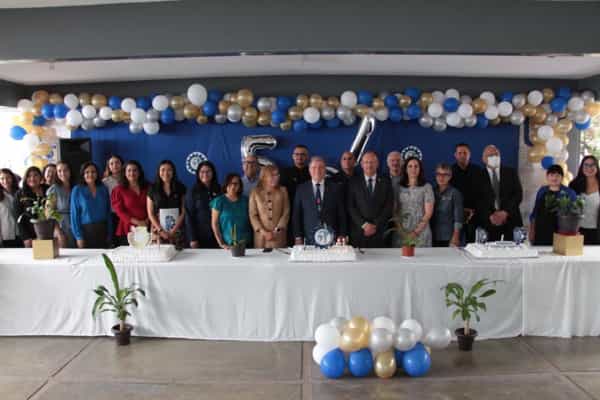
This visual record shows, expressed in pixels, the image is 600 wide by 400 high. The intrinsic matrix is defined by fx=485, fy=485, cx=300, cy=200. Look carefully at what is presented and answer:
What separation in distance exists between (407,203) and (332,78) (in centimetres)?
A: 259

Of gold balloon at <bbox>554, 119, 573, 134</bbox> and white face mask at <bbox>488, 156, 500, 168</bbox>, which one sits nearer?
white face mask at <bbox>488, 156, 500, 168</bbox>

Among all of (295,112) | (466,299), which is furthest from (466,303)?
(295,112)

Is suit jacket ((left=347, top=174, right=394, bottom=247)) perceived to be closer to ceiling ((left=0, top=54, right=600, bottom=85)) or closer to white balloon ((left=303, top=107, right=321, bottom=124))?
ceiling ((left=0, top=54, right=600, bottom=85))

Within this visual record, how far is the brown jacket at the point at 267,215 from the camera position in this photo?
3.76 meters

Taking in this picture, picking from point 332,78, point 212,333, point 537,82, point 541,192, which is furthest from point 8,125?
point 537,82

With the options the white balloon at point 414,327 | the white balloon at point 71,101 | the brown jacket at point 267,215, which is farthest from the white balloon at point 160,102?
the white balloon at point 414,327

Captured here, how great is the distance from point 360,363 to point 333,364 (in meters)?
0.15

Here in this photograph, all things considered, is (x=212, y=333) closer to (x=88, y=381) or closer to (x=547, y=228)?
(x=88, y=381)

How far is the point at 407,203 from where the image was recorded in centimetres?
383

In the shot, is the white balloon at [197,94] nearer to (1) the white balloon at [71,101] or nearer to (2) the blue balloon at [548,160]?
(1) the white balloon at [71,101]

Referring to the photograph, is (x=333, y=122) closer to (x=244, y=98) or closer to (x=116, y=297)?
(x=244, y=98)

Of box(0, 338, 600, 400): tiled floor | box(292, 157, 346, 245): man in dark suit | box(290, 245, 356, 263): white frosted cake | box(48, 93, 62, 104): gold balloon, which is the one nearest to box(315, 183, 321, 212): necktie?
box(292, 157, 346, 245): man in dark suit

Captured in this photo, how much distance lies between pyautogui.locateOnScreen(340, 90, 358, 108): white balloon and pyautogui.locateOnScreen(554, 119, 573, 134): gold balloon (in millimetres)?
2448

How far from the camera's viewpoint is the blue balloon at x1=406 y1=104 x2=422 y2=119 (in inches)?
218
